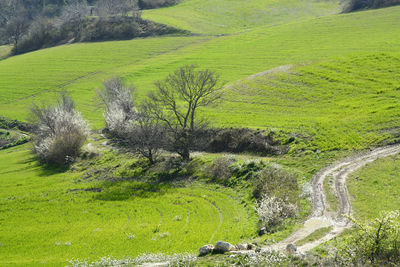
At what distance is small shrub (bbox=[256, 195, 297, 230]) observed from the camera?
3219 cm

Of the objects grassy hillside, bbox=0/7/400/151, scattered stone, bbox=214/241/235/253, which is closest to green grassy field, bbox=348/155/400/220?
scattered stone, bbox=214/241/235/253

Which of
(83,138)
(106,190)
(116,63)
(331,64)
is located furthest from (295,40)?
(106,190)

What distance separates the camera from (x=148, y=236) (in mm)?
34469

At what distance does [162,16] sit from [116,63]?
43.0m

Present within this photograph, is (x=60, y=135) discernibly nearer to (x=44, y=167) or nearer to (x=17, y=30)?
(x=44, y=167)

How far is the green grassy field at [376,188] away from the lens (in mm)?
A: 30458

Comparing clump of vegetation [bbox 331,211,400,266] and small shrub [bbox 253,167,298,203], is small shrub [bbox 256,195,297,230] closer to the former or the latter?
small shrub [bbox 253,167,298,203]

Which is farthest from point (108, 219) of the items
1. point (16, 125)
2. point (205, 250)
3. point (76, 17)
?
point (76, 17)

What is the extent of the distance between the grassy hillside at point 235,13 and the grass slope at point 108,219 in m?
96.9

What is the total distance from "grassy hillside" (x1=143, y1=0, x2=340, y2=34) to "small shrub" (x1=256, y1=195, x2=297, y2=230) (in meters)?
109

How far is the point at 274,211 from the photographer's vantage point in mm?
33094

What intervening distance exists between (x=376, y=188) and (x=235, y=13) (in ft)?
430

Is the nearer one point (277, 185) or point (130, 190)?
point (277, 185)

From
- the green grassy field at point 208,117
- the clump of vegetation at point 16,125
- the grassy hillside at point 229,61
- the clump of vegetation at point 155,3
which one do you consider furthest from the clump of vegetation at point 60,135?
the clump of vegetation at point 155,3
